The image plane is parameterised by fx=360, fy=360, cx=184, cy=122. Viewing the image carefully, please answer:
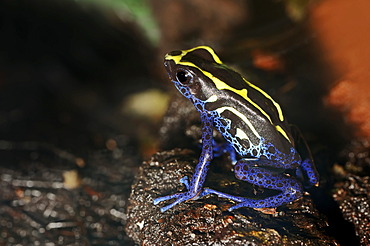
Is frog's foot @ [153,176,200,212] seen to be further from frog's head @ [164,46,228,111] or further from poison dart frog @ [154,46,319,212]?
frog's head @ [164,46,228,111]

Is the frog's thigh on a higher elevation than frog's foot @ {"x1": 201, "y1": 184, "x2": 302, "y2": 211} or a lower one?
higher

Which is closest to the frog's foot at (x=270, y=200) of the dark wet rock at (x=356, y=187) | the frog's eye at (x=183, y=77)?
the dark wet rock at (x=356, y=187)

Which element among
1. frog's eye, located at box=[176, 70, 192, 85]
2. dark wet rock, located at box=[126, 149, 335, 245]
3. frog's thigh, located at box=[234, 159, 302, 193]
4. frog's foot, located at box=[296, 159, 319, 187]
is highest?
frog's eye, located at box=[176, 70, 192, 85]

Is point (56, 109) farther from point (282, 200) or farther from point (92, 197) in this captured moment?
point (282, 200)

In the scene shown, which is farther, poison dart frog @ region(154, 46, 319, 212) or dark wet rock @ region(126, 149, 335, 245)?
poison dart frog @ region(154, 46, 319, 212)

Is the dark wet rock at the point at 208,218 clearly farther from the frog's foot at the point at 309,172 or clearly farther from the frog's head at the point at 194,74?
the frog's head at the point at 194,74

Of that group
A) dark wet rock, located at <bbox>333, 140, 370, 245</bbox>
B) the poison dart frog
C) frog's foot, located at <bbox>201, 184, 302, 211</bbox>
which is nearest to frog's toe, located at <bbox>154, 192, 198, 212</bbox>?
the poison dart frog
